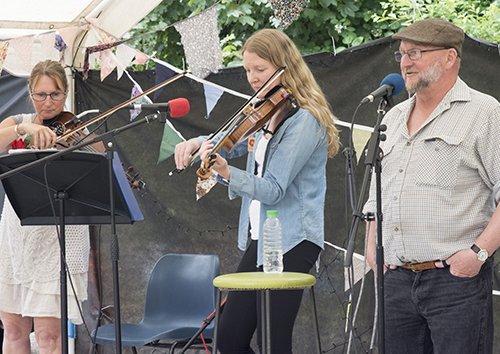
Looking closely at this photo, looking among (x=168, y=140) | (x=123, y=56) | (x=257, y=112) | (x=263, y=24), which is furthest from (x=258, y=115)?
(x=263, y=24)

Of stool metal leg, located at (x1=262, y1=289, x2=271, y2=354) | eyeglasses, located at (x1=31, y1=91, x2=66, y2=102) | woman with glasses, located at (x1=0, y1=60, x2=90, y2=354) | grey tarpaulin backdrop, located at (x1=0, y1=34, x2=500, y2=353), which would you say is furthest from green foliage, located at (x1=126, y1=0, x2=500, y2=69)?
stool metal leg, located at (x1=262, y1=289, x2=271, y2=354)

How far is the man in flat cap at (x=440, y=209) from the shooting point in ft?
5.87

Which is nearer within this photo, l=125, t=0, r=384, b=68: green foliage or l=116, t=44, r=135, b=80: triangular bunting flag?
l=116, t=44, r=135, b=80: triangular bunting flag

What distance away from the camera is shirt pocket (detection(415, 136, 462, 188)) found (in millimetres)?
1846

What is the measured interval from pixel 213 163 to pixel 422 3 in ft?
14.2

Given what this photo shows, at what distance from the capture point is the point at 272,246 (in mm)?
2010

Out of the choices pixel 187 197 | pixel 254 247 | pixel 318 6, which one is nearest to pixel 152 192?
pixel 187 197

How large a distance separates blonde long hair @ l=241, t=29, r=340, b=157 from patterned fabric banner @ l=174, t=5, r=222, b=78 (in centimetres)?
139

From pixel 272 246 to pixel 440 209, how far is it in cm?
59

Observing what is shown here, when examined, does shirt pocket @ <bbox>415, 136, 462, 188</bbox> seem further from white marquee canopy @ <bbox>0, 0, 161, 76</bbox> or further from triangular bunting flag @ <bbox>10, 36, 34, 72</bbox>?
triangular bunting flag @ <bbox>10, 36, 34, 72</bbox>

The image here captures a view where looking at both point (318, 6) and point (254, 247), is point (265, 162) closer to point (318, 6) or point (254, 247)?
point (254, 247)

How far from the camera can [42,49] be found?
365cm

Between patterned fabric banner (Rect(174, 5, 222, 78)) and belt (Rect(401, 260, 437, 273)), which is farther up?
patterned fabric banner (Rect(174, 5, 222, 78))

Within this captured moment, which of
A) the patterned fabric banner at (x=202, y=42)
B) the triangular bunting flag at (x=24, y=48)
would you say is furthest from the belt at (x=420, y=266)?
the triangular bunting flag at (x=24, y=48)
